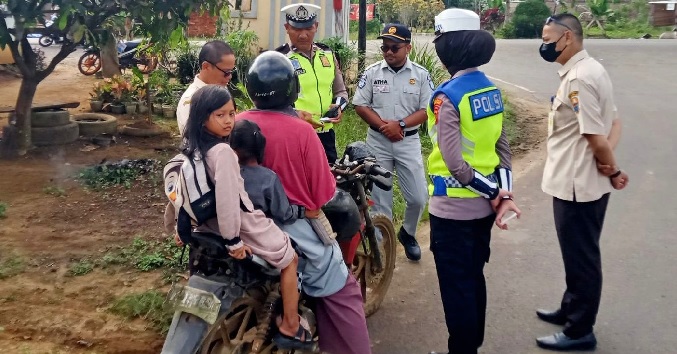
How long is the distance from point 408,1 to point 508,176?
81.7 feet

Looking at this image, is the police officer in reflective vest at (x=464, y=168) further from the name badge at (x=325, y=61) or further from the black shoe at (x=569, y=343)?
the name badge at (x=325, y=61)

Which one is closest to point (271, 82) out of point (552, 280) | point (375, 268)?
point (375, 268)

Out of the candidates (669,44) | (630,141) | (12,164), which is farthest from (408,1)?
(12,164)

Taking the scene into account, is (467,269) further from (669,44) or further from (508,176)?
(669,44)

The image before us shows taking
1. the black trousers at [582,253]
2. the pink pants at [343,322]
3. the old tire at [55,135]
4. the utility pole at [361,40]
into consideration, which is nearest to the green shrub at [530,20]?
the utility pole at [361,40]

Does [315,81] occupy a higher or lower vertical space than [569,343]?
higher

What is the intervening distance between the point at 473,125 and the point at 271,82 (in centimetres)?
100

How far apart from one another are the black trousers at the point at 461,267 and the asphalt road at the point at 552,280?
0.48m

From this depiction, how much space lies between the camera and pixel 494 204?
135 inches

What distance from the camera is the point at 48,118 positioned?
834cm

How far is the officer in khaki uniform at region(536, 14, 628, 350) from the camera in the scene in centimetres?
377

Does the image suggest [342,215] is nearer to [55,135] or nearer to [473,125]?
[473,125]

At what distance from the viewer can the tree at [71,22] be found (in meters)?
6.57

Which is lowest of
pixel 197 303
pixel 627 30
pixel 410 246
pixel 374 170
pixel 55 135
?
pixel 410 246
